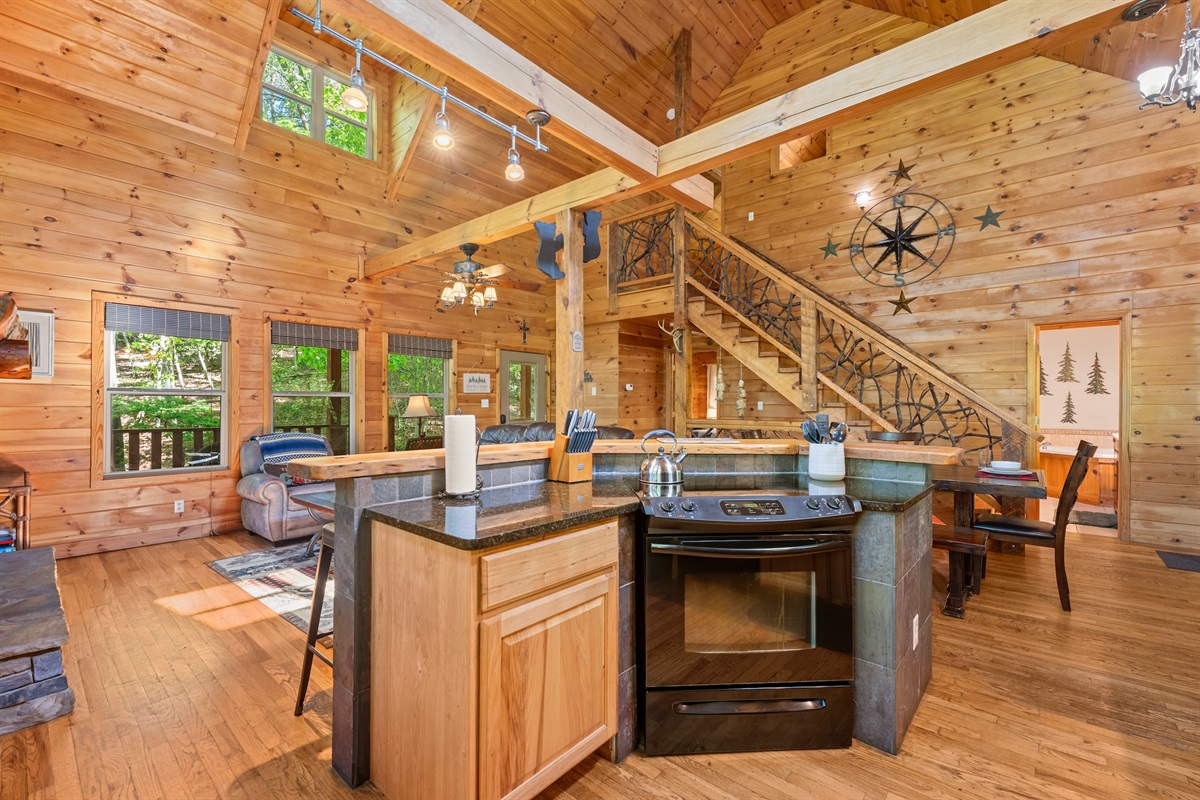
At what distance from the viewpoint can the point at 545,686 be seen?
5.06 feet

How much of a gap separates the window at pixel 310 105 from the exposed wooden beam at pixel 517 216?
142 cm

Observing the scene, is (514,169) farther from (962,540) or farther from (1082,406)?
(1082,406)

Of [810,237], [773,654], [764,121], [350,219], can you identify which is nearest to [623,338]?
[810,237]

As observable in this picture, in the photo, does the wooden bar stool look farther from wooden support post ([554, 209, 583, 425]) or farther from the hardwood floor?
wooden support post ([554, 209, 583, 425])

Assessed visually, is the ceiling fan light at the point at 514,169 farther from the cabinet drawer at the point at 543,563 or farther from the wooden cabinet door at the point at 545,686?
the wooden cabinet door at the point at 545,686

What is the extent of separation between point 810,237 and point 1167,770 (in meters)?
5.94

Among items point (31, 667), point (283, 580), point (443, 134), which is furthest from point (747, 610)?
point (283, 580)

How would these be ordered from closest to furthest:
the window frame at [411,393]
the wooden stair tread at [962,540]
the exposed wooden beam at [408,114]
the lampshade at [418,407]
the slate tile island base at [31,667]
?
the slate tile island base at [31,667] < the wooden stair tread at [962,540] < the exposed wooden beam at [408,114] < the lampshade at [418,407] < the window frame at [411,393]

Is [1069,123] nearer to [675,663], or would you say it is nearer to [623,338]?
[623,338]

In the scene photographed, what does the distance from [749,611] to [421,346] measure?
5.89 m

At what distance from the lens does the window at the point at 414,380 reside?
21.7 ft

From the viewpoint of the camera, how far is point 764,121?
266 cm

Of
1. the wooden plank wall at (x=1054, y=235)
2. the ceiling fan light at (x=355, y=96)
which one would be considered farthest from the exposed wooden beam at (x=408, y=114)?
the wooden plank wall at (x=1054, y=235)

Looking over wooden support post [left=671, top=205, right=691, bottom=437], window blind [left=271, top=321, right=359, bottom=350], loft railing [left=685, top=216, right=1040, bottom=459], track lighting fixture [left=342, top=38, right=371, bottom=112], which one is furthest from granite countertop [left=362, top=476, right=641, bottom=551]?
window blind [left=271, top=321, right=359, bottom=350]
